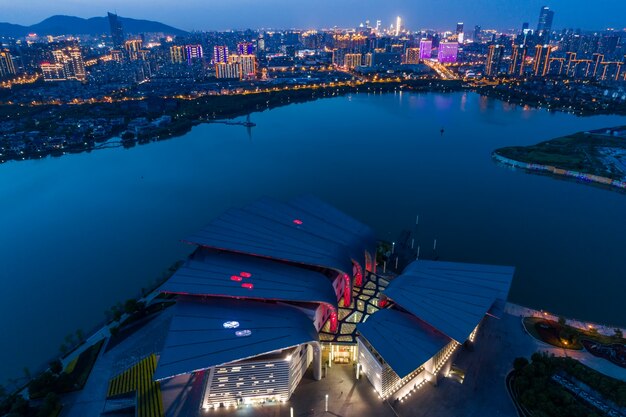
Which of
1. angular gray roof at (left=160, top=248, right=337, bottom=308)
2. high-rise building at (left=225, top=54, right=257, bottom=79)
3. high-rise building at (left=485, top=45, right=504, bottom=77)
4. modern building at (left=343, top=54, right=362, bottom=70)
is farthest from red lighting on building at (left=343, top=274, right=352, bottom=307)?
modern building at (left=343, top=54, right=362, bottom=70)

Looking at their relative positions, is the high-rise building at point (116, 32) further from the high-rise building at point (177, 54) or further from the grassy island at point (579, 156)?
the grassy island at point (579, 156)

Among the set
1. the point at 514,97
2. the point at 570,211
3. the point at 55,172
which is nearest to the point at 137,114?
the point at 55,172

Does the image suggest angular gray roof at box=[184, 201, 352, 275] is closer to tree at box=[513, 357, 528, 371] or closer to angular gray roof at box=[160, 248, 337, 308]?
angular gray roof at box=[160, 248, 337, 308]

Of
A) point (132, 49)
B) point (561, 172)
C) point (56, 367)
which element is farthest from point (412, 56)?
point (56, 367)

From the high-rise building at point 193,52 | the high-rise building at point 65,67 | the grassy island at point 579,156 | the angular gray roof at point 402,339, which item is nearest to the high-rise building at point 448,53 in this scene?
the high-rise building at point 193,52

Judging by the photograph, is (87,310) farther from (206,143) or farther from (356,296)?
(206,143)

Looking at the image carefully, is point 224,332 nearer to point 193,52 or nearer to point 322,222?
point 322,222
